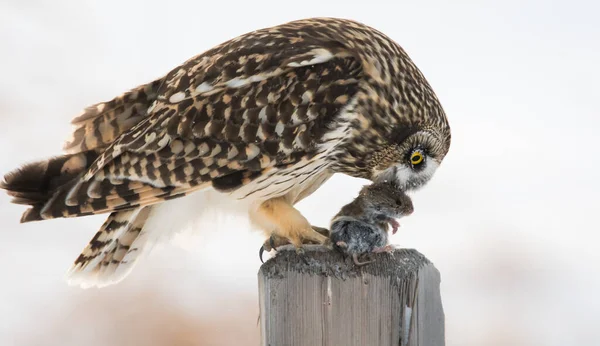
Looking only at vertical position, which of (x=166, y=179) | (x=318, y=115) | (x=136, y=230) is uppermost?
(x=318, y=115)

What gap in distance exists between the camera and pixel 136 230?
402 cm

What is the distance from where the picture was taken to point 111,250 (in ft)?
13.1

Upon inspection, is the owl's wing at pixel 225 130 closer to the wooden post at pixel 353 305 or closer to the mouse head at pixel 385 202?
the mouse head at pixel 385 202

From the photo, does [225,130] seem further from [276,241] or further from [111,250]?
[111,250]

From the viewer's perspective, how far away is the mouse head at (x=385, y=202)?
11.2 feet

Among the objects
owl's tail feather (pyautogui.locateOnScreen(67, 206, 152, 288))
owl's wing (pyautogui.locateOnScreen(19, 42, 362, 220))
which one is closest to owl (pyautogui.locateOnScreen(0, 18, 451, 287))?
owl's wing (pyautogui.locateOnScreen(19, 42, 362, 220))

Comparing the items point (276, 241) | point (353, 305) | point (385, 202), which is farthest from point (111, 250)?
point (353, 305)

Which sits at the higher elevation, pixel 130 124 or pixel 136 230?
pixel 130 124

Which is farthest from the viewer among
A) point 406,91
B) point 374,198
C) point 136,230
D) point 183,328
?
point 183,328

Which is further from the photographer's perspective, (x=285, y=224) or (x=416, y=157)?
(x=285, y=224)

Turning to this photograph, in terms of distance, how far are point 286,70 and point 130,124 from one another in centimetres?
83

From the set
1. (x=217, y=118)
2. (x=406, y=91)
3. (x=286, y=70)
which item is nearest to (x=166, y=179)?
(x=217, y=118)

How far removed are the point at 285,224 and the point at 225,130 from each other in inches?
19.9

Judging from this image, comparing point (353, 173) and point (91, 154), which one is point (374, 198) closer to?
point (353, 173)
